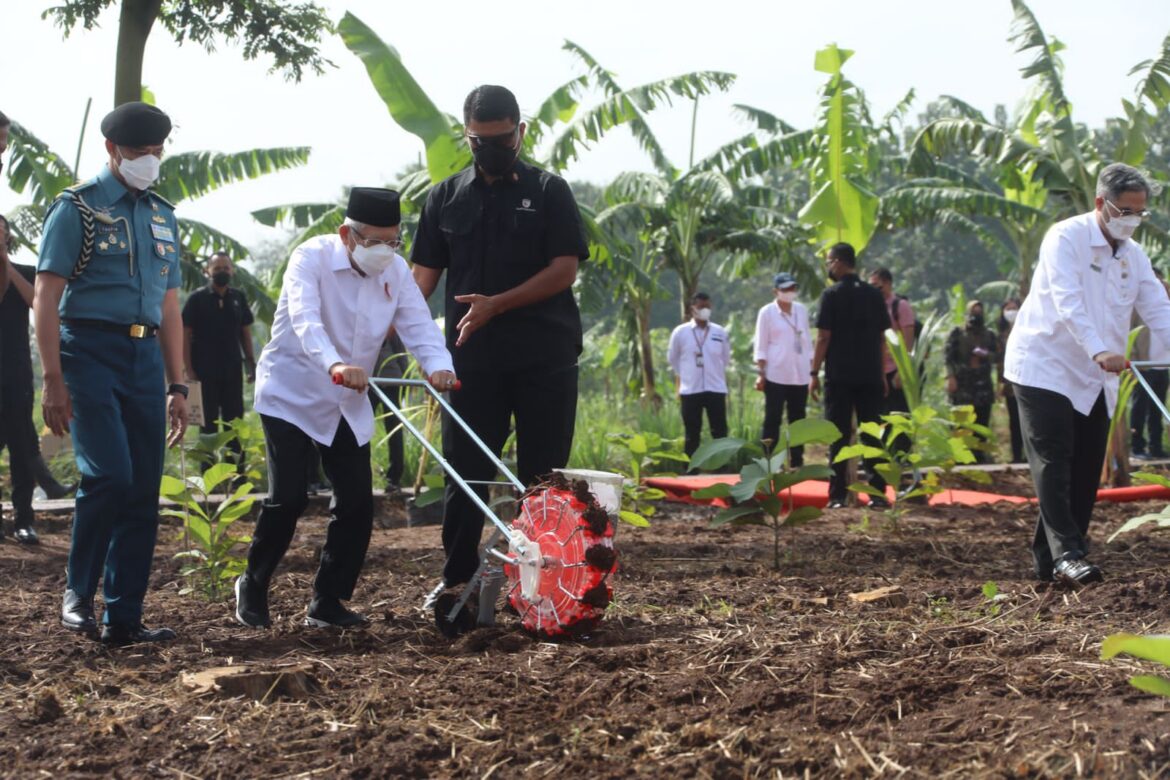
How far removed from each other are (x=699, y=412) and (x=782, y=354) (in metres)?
1.40

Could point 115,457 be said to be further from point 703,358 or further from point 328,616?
point 703,358

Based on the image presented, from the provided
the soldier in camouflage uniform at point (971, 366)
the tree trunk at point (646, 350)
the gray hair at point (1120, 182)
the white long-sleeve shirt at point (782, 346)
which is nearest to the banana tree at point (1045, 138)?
the soldier in camouflage uniform at point (971, 366)

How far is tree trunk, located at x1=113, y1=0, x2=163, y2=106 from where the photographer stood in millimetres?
11438

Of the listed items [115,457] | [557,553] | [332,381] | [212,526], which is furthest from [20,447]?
[557,553]

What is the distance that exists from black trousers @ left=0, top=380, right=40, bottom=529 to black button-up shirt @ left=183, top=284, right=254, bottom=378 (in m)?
2.39

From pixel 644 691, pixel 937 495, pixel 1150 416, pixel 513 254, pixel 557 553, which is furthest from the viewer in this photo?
pixel 1150 416

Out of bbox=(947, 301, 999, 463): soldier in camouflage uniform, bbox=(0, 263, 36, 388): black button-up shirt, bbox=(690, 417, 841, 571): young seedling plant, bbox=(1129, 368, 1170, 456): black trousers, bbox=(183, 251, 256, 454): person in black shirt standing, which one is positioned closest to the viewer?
bbox=(690, 417, 841, 571): young seedling plant

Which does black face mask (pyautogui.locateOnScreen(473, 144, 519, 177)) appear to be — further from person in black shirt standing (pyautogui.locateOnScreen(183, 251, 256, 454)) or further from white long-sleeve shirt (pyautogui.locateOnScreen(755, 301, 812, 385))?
white long-sleeve shirt (pyautogui.locateOnScreen(755, 301, 812, 385))

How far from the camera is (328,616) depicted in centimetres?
461

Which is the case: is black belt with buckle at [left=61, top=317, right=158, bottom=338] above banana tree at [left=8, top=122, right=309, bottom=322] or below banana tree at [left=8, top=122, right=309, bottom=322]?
below

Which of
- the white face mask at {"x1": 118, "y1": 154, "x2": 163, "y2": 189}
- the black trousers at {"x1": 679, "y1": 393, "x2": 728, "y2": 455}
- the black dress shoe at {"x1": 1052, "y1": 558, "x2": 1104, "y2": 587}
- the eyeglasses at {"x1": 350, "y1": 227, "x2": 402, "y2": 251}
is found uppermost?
the white face mask at {"x1": 118, "y1": 154, "x2": 163, "y2": 189}

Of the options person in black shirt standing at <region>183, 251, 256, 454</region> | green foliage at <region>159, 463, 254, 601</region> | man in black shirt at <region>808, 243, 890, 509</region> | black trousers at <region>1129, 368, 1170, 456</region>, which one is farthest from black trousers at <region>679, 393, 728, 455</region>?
green foliage at <region>159, 463, 254, 601</region>

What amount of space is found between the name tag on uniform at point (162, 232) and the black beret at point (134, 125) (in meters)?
0.28

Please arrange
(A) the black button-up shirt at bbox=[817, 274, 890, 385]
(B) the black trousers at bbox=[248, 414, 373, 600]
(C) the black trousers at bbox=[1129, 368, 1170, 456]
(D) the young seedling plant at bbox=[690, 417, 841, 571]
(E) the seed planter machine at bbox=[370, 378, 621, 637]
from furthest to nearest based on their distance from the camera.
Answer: (C) the black trousers at bbox=[1129, 368, 1170, 456], (A) the black button-up shirt at bbox=[817, 274, 890, 385], (D) the young seedling plant at bbox=[690, 417, 841, 571], (B) the black trousers at bbox=[248, 414, 373, 600], (E) the seed planter machine at bbox=[370, 378, 621, 637]
